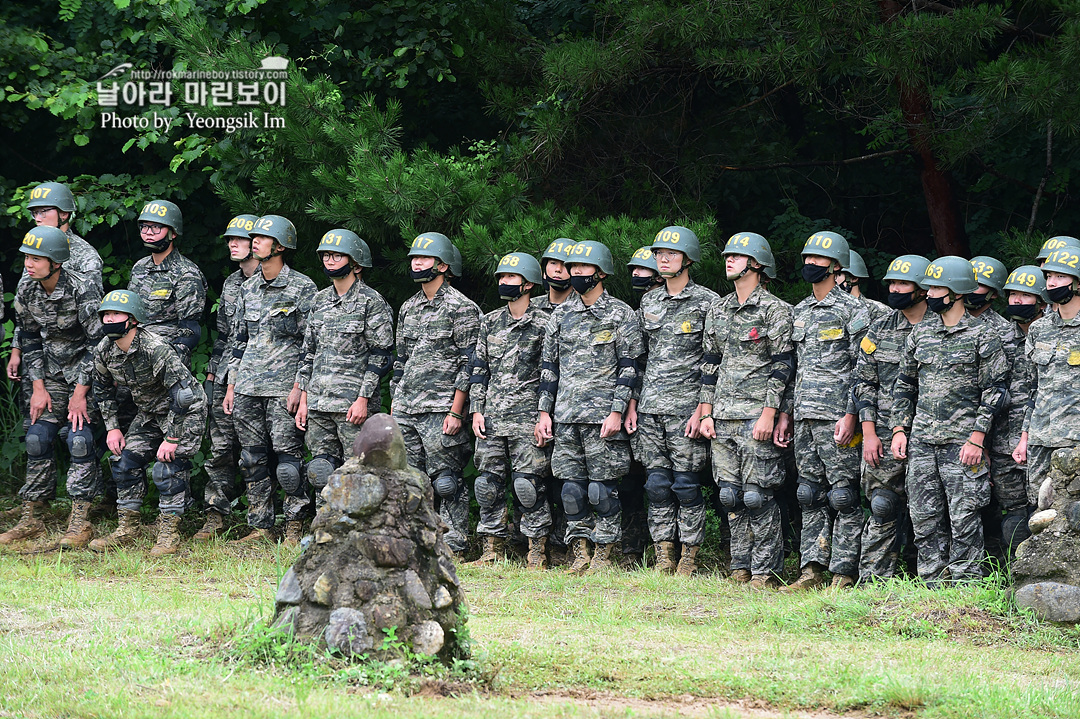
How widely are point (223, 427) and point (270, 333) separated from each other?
841 millimetres

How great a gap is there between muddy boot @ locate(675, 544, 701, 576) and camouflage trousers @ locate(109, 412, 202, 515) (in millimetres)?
3693

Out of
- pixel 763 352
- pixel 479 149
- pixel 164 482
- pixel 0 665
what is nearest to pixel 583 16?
pixel 479 149

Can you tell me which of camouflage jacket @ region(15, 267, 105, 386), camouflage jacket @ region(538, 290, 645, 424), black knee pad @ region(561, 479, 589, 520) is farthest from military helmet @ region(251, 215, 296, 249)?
black knee pad @ region(561, 479, 589, 520)

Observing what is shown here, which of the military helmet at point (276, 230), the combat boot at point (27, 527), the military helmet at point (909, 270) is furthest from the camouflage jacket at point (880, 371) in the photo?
the combat boot at point (27, 527)

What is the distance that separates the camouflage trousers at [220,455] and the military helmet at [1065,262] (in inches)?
235

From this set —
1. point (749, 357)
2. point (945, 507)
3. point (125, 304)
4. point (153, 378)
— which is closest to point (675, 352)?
point (749, 357)

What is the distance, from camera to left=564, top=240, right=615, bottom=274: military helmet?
27.8 ft

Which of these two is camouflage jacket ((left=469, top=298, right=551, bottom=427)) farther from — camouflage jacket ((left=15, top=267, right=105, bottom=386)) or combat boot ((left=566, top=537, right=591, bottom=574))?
camouflage jacket ((left=15, top=267, right=105, bottom=386))

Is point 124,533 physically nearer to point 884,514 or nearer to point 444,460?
point 444,460

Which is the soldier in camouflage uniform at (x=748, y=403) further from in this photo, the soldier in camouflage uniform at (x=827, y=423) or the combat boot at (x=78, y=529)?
the combat boot at (x=78, y=529)

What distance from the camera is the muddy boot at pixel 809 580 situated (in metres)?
7.76

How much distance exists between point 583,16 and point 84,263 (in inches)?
216

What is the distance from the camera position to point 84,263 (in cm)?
941

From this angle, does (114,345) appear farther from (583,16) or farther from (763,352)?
(583,16)
